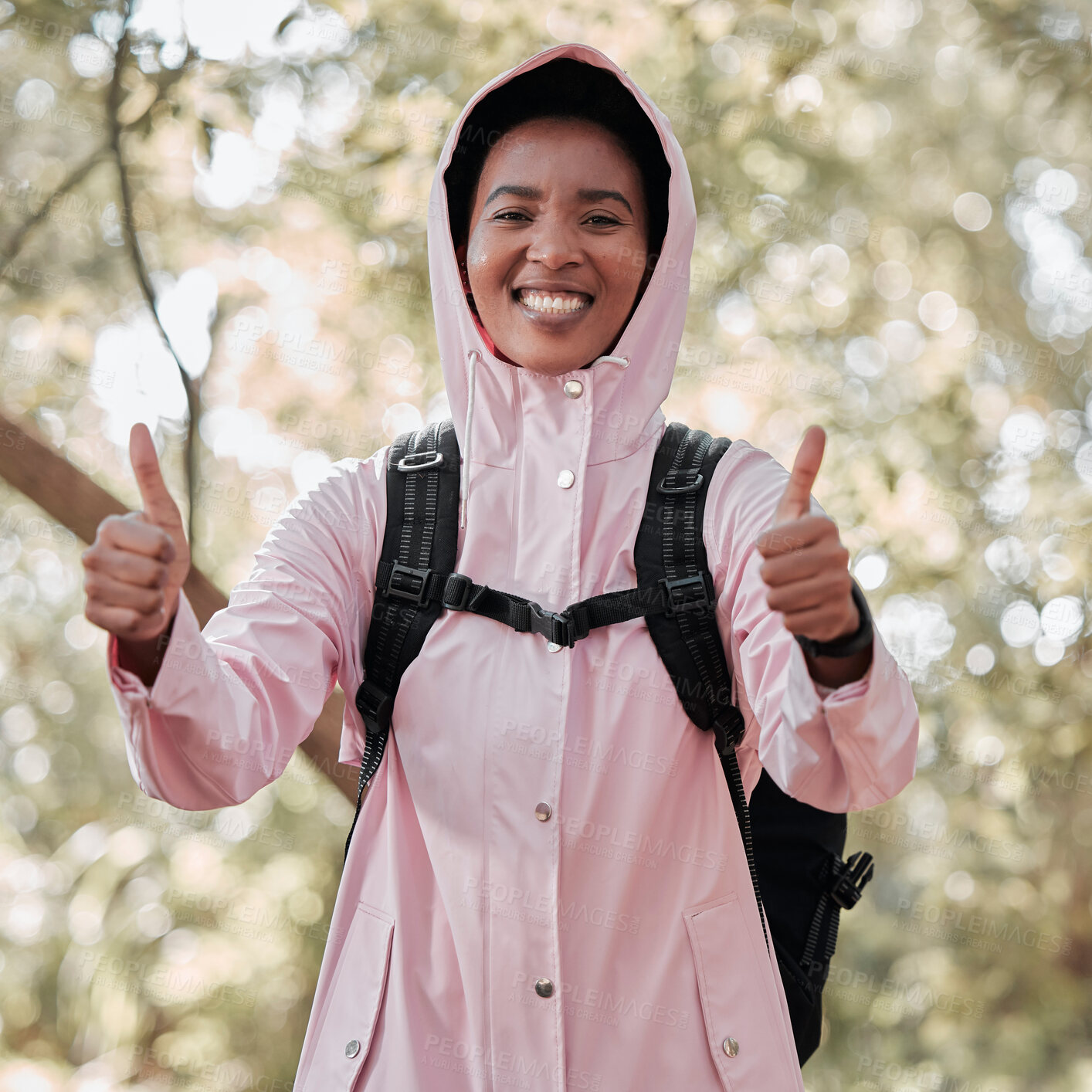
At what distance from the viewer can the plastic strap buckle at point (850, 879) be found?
1859mm

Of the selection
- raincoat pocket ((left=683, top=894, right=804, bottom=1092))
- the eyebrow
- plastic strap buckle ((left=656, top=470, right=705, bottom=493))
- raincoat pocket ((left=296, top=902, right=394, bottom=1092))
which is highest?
the eyebrow

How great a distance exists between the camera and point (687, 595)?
58.2 inches

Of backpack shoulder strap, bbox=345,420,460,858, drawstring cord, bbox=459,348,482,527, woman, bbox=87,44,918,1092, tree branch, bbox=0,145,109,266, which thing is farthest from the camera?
tree branch, bbox=0,145,109,266

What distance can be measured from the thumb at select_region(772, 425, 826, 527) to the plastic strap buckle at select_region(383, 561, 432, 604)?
1.78ft

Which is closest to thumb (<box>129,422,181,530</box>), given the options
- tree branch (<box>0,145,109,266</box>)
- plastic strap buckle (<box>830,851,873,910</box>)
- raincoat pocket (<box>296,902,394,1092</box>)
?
raincoat pocket (<box>296,902,394,1092</box>)

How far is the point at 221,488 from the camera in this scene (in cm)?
411

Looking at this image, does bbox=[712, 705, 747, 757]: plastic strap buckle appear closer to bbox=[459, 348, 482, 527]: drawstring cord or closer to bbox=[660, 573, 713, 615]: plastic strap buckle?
bbox=[660, 573, 713, 615]: plastic strap buckle

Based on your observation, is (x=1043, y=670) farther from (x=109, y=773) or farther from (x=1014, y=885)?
(x=109, y=773)

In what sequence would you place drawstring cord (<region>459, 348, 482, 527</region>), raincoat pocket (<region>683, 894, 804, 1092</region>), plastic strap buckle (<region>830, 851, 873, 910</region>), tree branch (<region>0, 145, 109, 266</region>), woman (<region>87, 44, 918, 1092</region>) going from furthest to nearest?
tree branch (<region>0, 145, 109, 266</region>)
plastic strap buckle (<region>830, 851, 873, 910</region>)
drawstring cord (<region>459, 348, 482, 527</region>)
raincoat pocket (<region>683, 894, 804, 1092</region>)
woman (<region>87, 44, 918, 1092</region>)

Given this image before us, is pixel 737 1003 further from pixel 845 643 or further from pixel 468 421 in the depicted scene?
pixel 468 421

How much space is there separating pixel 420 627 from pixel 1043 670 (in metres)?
3.66

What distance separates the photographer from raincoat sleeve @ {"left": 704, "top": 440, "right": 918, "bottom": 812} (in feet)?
3.96

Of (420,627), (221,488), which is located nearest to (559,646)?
(420,627)

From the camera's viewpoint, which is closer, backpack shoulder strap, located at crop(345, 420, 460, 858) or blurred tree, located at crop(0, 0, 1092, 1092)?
backpack shoulder strap, located at crop(345, 420, 460, 858)
